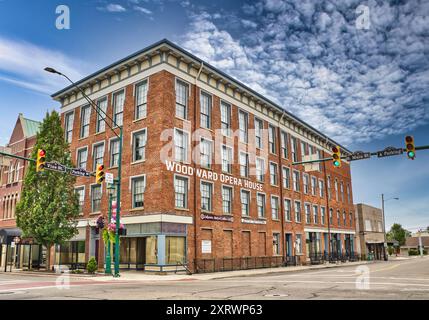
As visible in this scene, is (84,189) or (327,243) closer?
(84,189)

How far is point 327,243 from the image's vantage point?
1955 inches

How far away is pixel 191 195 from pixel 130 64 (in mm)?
11173

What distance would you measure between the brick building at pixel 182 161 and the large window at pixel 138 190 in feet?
0.23

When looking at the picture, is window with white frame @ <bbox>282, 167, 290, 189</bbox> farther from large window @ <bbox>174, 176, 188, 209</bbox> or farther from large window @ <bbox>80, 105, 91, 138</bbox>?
large window @ <bbox>80, 105, 91, 138</bbox>

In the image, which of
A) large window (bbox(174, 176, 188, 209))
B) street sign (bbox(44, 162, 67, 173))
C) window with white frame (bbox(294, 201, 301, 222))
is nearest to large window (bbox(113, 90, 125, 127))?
large window (bbox(174, 176, 188, 209))

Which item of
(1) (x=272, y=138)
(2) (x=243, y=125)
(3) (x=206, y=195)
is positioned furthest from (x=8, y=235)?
(1) (x=272, y=138)

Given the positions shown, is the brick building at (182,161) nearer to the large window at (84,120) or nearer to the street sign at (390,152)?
the large window at (84,120)

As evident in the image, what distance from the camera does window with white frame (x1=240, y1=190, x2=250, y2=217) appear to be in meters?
34.2

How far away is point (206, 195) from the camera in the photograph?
99.3ft

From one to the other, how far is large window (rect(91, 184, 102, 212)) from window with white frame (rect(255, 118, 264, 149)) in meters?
15.3

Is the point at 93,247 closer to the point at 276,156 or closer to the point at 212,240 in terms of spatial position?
the point at 212,240

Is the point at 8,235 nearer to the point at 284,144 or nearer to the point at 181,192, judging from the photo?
the point at 181,192
